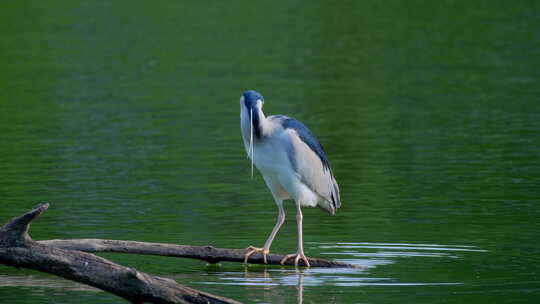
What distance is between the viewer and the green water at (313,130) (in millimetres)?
10492

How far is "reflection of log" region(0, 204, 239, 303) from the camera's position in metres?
7.95

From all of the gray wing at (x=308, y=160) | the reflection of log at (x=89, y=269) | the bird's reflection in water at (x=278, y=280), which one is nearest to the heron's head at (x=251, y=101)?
the gray wing at (x=308, y=160)

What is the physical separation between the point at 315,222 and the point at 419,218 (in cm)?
105

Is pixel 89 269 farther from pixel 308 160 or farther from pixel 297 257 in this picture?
pixel 308 160

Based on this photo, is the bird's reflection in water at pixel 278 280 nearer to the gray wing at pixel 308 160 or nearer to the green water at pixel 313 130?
the green water at pixel 313 130

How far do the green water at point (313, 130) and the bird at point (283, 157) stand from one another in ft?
1.85

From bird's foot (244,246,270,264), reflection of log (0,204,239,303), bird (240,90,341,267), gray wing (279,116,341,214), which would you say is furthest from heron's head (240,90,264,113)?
reflection of log (0,204,239,303)

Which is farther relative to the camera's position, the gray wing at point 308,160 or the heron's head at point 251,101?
the gray wing at point 308,160

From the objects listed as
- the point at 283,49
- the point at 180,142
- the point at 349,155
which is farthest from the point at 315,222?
the point at 283,49

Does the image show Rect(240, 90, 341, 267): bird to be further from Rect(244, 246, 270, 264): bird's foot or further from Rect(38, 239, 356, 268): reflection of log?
Rect(38, 239, 356, 268): reflection of log

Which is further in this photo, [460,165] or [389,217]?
[460,165]

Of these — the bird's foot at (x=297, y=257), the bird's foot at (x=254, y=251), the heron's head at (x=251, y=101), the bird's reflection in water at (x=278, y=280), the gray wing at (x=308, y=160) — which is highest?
the heron's head at (x=251, y=101)

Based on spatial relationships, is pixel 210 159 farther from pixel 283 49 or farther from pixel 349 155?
pixel 283 49

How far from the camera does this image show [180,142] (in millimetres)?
18578
